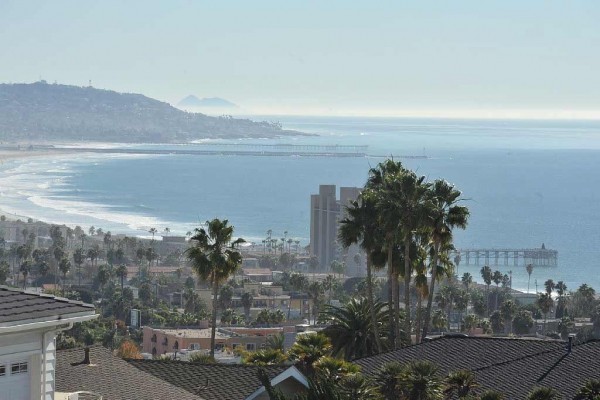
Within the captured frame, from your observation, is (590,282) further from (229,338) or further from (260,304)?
(229,338)

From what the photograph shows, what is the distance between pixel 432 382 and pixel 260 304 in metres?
88.1

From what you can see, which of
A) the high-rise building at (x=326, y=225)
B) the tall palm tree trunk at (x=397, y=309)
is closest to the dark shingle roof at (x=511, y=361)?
the tall palm tree trunk at (x=397, y=309)

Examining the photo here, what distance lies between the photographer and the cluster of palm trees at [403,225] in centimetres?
3069

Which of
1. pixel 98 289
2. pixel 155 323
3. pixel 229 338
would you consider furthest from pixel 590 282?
pixel 229 338

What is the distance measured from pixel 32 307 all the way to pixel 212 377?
37.3ft

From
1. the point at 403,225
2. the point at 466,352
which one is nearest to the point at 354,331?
the point at 403,225

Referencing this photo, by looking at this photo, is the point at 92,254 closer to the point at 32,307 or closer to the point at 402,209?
the point at 402,209

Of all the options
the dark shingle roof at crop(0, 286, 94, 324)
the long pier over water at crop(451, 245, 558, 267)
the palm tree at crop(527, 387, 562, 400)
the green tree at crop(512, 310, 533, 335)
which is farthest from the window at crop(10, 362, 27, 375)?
the long pier over water at crop(451, 245, 558, 267)

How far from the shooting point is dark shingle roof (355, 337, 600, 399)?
18953 mm

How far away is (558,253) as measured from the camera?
587 feet

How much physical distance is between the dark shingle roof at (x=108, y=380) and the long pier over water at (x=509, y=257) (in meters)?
146

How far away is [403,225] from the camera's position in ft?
101

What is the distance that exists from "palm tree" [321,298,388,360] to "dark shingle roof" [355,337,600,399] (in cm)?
693

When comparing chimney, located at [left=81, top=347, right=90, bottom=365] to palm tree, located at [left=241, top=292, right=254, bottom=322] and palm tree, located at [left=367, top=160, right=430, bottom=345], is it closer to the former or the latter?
palm tree, located at [left=367, top=160, right=430, bottom=345]
